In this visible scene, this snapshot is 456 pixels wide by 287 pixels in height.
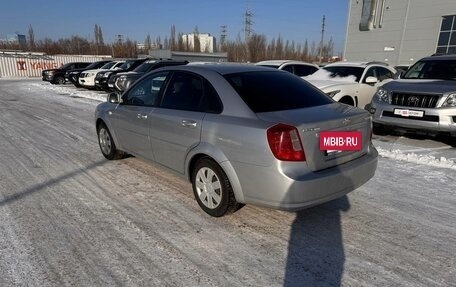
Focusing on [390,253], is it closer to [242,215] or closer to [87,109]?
[242,215]

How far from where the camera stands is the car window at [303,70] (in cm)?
1152

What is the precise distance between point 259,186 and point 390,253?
1292 mm

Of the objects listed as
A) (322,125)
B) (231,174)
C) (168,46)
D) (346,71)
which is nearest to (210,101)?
(231,174)

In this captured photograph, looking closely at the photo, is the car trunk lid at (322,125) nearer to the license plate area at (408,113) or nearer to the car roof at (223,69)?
the car roof at (223,69)

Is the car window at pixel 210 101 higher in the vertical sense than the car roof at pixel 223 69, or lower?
lower

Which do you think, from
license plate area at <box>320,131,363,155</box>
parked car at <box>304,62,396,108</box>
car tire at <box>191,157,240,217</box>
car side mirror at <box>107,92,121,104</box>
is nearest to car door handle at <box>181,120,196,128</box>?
car tire at <box>191,157,240,217</box>

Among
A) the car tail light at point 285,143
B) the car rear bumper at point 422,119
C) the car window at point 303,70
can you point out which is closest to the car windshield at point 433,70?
the car rear bumper at point 422,119

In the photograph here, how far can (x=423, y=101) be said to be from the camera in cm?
677

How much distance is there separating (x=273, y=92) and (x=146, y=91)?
1.91 meters

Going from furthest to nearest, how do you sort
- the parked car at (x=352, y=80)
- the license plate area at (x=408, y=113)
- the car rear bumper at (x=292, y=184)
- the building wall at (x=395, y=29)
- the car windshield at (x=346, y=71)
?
the building wall at (x=395, y=29) → the car windshield at (x=346, y=71) → the parked car at (x=352, y=80) → the license plate area at (x=408, y=113) → the car rear bumper at (x=292, y=184)

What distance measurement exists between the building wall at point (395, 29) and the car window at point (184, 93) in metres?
26.1

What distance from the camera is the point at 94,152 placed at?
6.38 metres

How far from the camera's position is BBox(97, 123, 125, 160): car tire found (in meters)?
5.61

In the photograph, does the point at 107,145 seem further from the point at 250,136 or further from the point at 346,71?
the point at 346,71
